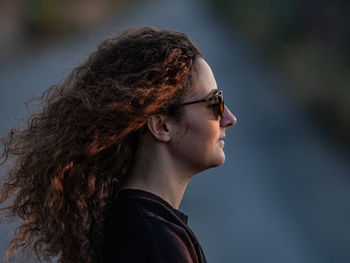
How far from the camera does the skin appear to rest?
290cm

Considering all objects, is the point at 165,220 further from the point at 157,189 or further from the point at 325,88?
the point at 325,88

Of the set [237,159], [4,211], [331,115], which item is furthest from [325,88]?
[4,211]

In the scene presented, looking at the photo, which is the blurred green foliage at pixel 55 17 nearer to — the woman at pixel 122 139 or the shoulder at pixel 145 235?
the woman at pixel 122 139

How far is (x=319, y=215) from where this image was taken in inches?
328

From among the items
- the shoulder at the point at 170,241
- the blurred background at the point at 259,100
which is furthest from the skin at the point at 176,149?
the blurred background at the point at 259,100

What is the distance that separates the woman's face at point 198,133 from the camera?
2943 mm

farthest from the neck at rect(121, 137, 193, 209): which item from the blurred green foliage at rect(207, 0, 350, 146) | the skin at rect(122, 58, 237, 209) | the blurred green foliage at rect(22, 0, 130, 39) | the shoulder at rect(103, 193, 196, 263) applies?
the blurred green foliage at rect(22, 0, 130, 39)

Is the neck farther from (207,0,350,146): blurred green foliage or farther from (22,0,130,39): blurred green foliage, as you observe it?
(22,0,130,39): blurred green foliage

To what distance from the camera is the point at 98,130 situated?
114 inches

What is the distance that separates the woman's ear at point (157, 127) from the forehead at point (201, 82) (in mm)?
166

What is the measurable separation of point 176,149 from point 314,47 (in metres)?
13.2

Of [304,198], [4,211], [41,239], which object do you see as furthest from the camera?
[304,198]

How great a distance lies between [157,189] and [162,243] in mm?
401

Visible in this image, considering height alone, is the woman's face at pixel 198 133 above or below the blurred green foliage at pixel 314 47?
above
